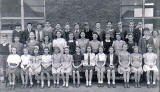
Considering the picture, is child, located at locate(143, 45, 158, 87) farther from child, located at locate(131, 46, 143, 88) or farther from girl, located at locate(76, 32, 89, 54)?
girl, located at locate(76, 32, 89, 54)

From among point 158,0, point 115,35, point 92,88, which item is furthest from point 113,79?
point 158,0

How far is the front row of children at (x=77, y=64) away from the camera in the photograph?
898 cm

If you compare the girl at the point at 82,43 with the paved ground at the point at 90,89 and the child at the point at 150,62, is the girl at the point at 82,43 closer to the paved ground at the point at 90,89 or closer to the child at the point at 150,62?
the paved ground at the point at 90,89

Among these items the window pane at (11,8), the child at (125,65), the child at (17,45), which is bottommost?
the child at (125,65)

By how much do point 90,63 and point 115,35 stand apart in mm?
1299

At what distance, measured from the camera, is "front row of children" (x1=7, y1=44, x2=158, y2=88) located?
8977 millimetres

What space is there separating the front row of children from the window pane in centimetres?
277

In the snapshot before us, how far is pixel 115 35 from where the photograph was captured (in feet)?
31.4

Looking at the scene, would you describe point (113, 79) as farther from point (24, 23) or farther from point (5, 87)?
point (24, 23)

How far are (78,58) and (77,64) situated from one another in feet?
0.60

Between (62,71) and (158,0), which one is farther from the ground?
A: (158,0)

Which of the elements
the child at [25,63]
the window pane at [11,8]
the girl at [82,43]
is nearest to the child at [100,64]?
the girl at [82,43]

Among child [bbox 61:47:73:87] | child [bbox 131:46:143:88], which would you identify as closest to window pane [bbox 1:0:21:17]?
child [bbox 61:47:73:87]

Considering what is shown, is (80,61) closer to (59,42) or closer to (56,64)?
(56,64)
